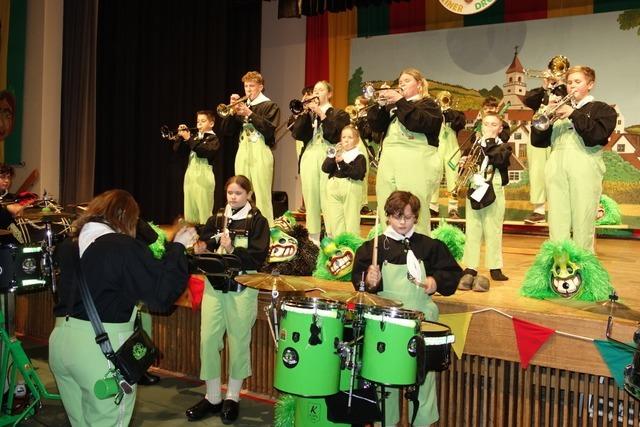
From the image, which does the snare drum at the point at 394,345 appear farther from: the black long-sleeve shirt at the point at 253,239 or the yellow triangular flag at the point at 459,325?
the black long-sleeve shirt at the point at 253,239

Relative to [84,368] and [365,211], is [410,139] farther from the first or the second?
[365,211]

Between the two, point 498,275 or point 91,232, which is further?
point 498,275

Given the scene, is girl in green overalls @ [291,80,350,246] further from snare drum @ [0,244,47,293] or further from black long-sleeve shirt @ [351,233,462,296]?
snare drum @ [0,244,47,293]

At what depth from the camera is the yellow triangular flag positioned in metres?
4.16

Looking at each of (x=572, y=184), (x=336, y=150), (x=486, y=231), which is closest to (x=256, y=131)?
(x=336, y=150)

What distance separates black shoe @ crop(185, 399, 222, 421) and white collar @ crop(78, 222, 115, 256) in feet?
6.26

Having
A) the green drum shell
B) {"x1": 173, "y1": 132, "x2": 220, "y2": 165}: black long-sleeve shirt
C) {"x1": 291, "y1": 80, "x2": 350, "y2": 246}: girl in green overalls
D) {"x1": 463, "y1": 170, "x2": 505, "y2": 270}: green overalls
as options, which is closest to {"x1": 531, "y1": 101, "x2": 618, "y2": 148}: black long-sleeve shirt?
{"x1": 463, "y1": 170, "x2": 505, "y2": 270}: green overalls

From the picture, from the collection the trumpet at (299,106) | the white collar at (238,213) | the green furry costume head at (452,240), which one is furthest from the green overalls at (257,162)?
the white collar at (238,213)

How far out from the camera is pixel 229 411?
4.49 metres

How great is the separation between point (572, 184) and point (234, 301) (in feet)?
7.92

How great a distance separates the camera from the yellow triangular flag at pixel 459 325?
4156mm

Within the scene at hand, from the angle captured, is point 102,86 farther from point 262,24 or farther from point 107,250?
point 107,250

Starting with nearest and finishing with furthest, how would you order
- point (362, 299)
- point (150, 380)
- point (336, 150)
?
point (362, 299) → point (150, 380) → point (336, 150)

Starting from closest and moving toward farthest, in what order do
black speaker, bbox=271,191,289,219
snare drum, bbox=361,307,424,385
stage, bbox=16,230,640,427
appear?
snare drum, bbox=361,307,424,385 < stage, bbox=16,230,640,427 < black speaker, bbox=271,191,289,219
